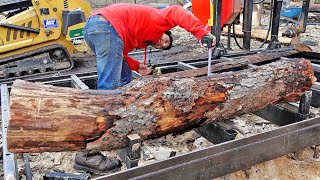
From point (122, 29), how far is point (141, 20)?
24cm

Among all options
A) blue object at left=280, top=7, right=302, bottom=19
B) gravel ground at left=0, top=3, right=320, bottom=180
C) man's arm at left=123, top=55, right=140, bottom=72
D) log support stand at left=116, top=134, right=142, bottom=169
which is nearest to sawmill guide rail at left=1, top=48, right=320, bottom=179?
log support stand at left=116, top=134, right=142, bottom=169

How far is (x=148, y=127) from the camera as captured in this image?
2.58 m

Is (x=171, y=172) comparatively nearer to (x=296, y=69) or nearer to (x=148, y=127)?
(x=148, y=127)

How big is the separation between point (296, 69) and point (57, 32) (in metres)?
4.37

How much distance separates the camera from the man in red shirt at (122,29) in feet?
10.8

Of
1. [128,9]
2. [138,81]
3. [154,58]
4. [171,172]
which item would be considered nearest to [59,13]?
[154,58]

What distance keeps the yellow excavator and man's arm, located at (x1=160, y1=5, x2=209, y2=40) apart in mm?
3177

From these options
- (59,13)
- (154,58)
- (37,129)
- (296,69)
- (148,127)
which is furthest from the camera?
(154,58)

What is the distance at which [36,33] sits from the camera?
20.0 ft

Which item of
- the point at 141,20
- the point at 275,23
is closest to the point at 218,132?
the point at 141,20

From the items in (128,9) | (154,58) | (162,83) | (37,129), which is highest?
(128,9)

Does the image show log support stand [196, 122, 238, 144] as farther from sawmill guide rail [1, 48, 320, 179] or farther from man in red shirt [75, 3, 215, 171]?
man in red shirt [75, 3, 215, 171]

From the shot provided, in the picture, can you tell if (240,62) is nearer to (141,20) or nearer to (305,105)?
(305,105)

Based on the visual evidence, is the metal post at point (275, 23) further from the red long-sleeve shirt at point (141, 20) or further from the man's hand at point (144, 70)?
the red long-sleeve shirt at point (141, 20)
